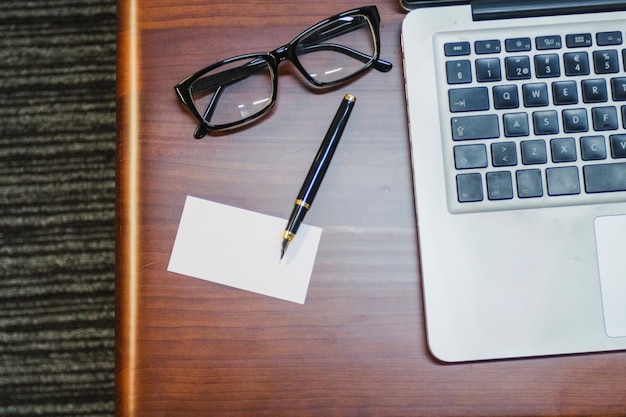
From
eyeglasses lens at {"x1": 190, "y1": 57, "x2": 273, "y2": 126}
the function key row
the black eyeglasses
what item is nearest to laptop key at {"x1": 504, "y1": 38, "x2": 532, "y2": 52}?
the function key row

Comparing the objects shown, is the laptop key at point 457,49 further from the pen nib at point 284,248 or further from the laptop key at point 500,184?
the pen nib at point 284,248

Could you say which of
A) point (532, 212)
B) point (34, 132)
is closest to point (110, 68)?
point (34, 132)

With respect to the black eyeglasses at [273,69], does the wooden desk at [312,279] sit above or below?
below

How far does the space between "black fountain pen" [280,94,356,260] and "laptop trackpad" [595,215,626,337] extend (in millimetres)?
227

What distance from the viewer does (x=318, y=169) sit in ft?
1.72

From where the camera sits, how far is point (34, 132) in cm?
100

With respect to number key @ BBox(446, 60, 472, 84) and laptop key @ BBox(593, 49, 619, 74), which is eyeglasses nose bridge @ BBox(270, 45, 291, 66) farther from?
laptop key @ BBox(593, 49, 619, 74)

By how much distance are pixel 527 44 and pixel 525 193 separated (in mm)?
124

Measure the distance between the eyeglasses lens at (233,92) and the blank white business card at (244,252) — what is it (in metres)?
0.08

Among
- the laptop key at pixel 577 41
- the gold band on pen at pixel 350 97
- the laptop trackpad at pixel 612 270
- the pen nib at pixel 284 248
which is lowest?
the laptop trackpad at pixel 612 270

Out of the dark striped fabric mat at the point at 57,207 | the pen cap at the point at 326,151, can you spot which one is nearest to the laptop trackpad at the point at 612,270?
the pen cap at the point at 326,151

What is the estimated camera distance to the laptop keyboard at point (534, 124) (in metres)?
0.50

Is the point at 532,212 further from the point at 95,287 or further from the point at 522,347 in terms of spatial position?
the point at 95,287

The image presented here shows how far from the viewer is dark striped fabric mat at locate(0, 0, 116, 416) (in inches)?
38.1
